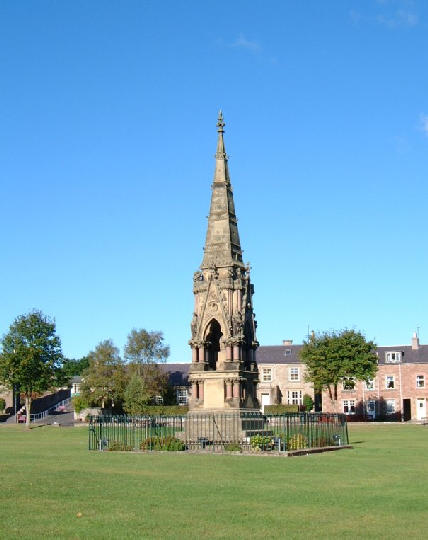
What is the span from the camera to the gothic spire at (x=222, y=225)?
1505 inches

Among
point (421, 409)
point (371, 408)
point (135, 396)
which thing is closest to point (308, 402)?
point (371, 408)

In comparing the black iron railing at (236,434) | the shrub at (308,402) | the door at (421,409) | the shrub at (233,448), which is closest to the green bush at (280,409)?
the shrub at (308,402)

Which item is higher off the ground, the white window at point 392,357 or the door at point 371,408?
the white window at point 392,357

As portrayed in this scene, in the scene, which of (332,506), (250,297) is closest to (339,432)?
(250,297)

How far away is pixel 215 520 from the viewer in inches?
514

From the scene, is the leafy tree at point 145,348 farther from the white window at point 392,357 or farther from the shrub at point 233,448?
the shrub at point 233,448

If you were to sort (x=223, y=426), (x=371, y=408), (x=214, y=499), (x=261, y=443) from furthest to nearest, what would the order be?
1. (x=371, y=408)
2. (x=223, y=426)
3. (x=261, y=443)
4. (x=214, y=499)

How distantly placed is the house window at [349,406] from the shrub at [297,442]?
5510cm

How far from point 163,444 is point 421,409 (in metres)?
56.8

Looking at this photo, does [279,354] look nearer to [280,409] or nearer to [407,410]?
[280,409]

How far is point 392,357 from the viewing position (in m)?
85.2

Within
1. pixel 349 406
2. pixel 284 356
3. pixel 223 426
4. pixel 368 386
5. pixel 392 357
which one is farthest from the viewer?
pixel 284 356

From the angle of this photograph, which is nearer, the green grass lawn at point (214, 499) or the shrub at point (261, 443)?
the green grass lawn at point (214, 499)

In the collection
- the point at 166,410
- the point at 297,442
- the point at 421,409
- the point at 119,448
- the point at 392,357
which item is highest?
the point at 392,357
